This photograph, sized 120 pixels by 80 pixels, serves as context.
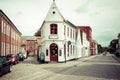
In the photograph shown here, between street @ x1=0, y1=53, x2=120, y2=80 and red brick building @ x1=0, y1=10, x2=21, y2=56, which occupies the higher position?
red brick building @ x1=0, y1=10, x2=21, y2=56

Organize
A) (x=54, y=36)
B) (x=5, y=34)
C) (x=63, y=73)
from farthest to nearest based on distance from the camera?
1. (x=5, y=34)
2. (x=54, y=36)
3. (x=63, y=73)

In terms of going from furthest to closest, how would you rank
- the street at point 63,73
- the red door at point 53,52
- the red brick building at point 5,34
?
1. the red door at point 53,52
2. the red brick building at point 5,34
3. the street at point 63,73

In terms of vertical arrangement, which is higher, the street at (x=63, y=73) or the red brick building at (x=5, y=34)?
the red brick building at (x=5, y=34)

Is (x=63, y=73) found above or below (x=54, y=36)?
below

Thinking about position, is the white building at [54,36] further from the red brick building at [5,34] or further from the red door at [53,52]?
the red brick building at [5,34]

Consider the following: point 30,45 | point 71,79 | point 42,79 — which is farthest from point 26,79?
point 30,45

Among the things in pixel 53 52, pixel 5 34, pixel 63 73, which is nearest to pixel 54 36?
pixel 53 52

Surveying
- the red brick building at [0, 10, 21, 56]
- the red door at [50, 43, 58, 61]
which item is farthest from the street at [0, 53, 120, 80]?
the red brick building at [0, 10, 21, 56]

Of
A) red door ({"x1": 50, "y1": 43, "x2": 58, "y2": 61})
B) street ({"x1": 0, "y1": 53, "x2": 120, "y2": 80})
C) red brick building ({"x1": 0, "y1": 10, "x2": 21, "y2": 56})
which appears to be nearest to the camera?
street ({"x1": 0, "y1": 53, "x2": 120, "y2": 80})

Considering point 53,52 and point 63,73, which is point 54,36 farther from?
point 63,73

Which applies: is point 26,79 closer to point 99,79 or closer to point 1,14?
point 99,79

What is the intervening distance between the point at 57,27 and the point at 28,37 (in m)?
89.5

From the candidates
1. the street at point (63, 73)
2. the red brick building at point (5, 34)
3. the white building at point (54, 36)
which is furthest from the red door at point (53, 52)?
the street at point (63, 73)

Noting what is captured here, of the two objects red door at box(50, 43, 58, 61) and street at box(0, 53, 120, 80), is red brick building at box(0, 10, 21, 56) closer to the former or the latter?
red door at box(50, 43, 58, 61)
